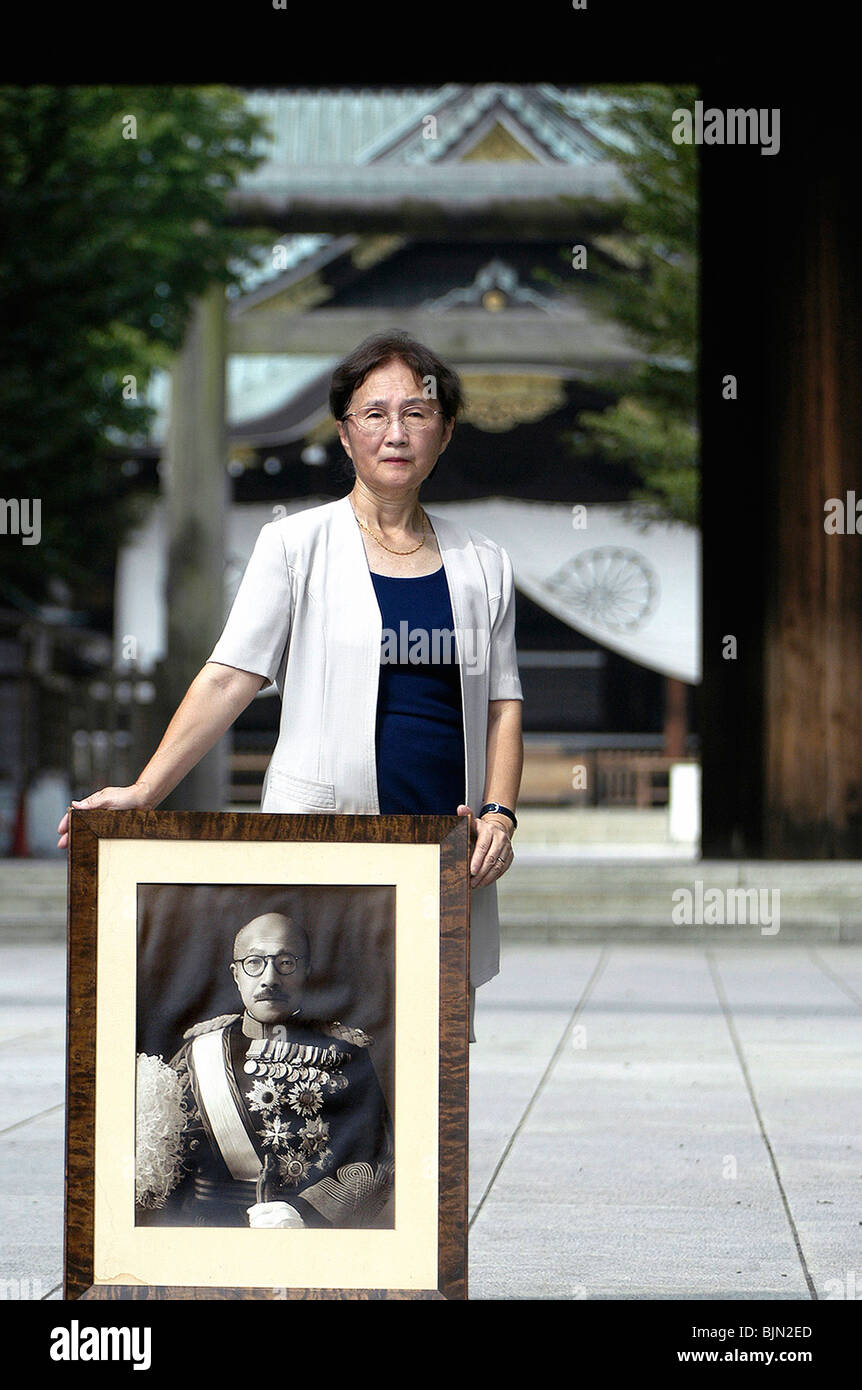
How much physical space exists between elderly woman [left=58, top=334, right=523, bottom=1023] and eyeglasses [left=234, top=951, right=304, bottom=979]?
30 centimetres

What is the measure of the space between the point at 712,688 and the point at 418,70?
4602 millimetres

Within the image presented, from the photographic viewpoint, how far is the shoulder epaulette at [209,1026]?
3.08 meters

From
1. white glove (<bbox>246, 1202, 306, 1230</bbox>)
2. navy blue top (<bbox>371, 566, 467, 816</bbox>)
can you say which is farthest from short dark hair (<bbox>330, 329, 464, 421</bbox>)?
white glove (<bbox>246, 1202, 306, 1230</bbox>)

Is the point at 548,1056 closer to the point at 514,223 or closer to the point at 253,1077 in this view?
the point at 253,1077

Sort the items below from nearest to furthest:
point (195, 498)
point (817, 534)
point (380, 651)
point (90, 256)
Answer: point (380, 651)
point (817, 534)
point (90, 256)
point (195, 498)

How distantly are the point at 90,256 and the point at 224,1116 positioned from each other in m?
12.2

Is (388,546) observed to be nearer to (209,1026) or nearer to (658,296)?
(209,1026)

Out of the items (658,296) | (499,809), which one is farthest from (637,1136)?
(658,296)

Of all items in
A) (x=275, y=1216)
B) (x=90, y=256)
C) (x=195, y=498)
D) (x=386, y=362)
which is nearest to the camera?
(x=275, y=1216)

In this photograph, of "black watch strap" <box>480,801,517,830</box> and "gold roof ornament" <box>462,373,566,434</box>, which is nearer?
"black watch strap" <box>480,801,517,830</box>

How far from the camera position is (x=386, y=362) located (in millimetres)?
3363

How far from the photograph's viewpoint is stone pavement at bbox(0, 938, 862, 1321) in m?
4.18

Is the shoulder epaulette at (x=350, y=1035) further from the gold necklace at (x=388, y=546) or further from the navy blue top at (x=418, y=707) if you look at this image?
the gold necklace at (x=388, y=546)

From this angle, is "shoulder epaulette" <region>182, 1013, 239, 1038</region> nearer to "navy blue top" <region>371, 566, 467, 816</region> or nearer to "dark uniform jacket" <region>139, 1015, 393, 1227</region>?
"dark uniform jacket" <region>139, 1015, 393, 1227</region>
